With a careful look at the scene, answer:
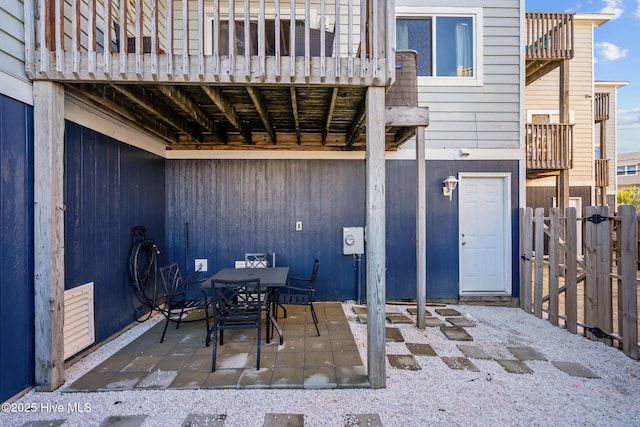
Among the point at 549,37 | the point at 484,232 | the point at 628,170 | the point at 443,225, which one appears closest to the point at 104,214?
the point at 443,225

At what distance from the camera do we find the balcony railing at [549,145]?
6.22 m

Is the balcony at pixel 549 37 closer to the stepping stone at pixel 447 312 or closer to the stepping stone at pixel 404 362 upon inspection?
the stepping stone at pixel 447 312

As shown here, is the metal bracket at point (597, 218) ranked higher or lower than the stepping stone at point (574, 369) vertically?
higher

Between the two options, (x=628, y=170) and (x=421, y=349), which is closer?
(x=421, y=349)

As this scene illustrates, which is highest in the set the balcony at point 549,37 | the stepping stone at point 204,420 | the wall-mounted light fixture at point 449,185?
the balcony at point 549,37

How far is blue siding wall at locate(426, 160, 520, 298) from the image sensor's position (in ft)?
16.3

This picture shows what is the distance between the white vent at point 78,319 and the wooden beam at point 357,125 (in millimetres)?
3411

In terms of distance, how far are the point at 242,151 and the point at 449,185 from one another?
3.32m

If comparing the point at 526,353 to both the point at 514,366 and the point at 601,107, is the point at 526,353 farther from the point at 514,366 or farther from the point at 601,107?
the point at 601,107

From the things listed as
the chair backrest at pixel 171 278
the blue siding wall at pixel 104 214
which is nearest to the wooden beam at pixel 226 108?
the blue siding wall at pixel 104 214

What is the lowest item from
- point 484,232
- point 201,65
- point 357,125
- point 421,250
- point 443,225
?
point 421,250

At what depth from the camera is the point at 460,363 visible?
3.00 m

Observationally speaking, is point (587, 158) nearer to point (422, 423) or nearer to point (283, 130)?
point (283, 130)

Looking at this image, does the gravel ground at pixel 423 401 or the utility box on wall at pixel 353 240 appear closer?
the gravel ground at pixel 423 401
